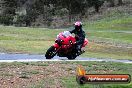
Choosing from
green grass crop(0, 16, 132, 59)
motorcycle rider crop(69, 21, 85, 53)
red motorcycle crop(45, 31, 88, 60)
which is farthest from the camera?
green grass crop(0, 16, 132, 59)

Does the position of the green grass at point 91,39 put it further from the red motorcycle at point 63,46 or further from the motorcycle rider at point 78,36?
the motorcycle rider at point 78,36

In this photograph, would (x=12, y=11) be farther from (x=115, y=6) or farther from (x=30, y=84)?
(x=30, y=84)

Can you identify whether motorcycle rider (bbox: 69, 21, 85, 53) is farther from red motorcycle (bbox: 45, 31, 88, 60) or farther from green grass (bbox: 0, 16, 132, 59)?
Result: green grass (bbox: 0, 16, 132, 59)

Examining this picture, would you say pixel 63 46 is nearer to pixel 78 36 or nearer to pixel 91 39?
pixel 78 36

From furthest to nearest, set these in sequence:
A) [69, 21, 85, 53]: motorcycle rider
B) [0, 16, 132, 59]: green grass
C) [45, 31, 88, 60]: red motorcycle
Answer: [0, 16, 132, 59]: green grass < [69, 21, 85, 53]: motorcycle rider < [45, 31, 88, 60]: red motorcycle

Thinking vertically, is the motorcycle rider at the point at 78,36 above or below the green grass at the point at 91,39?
above

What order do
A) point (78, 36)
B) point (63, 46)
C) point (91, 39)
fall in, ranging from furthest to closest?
point (91, 39) → point (78, 36) → point (63, 46)

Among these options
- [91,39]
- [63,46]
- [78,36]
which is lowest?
[91,39]

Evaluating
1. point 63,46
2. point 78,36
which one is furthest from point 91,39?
point 63,46

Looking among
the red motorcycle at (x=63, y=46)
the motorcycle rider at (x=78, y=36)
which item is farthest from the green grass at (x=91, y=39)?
the motorcycle rider at (x=78, y=36)

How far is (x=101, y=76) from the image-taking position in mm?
9742

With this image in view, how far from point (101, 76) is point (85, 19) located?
57624 millimetres

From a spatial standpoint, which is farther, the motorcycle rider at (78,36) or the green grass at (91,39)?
the green grass at (91,39)

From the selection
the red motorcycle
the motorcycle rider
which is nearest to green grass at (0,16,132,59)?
the red motorcycle
